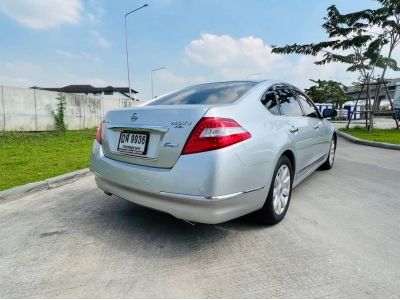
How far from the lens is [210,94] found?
11.2 ft

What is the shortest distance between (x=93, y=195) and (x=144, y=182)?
194 cm

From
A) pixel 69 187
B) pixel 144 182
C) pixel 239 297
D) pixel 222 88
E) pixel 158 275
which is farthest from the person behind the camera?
pixel 69 187

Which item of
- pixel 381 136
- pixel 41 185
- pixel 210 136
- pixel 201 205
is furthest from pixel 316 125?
pixel 381 136

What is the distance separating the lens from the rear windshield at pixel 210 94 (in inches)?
124

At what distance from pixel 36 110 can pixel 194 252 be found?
1319cm

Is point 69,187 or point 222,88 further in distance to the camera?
point 69,187

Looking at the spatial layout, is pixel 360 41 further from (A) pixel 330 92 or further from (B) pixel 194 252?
(A) pixel 330 92

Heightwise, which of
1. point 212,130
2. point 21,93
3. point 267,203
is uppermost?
point 21,93

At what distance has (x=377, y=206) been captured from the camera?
371 cm

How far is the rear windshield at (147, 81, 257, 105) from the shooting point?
10.3 feet

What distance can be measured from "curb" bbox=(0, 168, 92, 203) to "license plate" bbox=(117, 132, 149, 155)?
2.18 m

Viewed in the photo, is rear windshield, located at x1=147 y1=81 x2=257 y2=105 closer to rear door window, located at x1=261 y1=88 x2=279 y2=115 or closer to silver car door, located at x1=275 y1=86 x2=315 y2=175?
rear door window, located at x1=261 y1=88 x2=279 y2=115

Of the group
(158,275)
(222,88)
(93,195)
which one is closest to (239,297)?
(158,275)

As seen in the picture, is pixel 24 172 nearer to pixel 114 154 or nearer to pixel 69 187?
pixel 69 187
